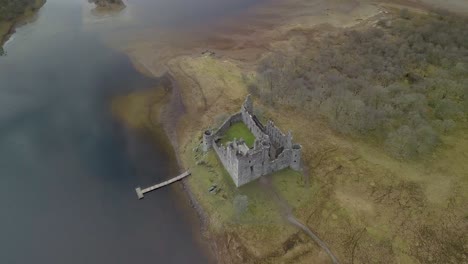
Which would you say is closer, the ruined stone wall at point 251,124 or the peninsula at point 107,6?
the ruined stone wall at point 251,124

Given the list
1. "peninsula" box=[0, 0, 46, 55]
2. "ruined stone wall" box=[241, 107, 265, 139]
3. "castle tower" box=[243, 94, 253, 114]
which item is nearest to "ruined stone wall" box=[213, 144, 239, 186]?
"ruined stone wall" box=[241, 107, 265, 139]

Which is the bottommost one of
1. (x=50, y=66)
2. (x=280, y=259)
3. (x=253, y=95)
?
(x=280, y=259)

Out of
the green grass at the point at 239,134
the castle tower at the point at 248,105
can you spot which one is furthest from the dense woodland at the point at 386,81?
the green grass at the point at 239,134

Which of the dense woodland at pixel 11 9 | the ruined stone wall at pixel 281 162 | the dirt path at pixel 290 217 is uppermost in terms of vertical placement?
the dense woodland at pixel 11 9

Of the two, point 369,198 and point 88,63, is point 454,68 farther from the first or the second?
point 88,63

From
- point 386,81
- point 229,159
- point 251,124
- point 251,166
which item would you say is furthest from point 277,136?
point 386,81

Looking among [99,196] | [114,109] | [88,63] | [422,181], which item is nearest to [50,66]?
[88,63]

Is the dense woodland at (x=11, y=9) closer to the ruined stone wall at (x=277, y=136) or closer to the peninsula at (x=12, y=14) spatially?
the peninsula at (x=12, y=14)
